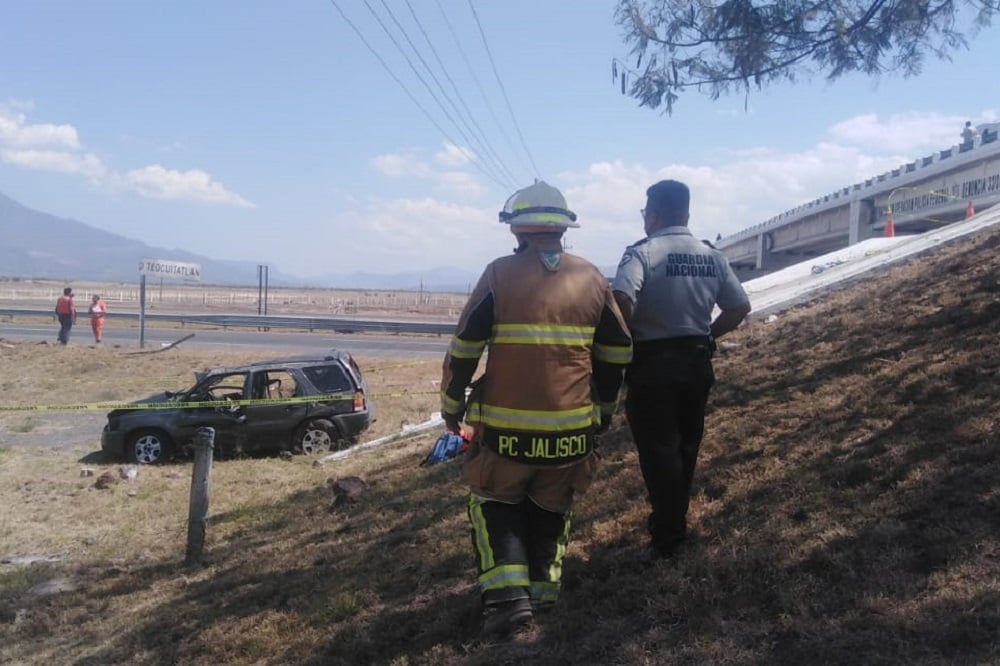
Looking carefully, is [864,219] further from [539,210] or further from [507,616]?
[507,616]

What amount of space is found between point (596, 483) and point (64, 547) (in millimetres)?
4890

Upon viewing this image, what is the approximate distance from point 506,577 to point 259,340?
27.9m

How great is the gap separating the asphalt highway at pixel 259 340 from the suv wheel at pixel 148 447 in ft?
41.8

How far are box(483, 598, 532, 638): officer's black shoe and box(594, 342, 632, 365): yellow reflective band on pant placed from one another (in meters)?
1.09

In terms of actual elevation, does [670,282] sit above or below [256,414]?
above

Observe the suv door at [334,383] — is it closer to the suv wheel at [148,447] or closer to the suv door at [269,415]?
the suv door at [269,415]

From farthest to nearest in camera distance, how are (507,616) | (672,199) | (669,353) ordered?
(672,199), (669,353), (507,616)

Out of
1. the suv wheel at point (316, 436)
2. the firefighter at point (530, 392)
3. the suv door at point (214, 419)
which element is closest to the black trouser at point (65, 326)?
the suv door at point (214, 419)

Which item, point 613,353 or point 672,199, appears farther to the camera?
point 672,199

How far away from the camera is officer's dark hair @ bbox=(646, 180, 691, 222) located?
161 inches

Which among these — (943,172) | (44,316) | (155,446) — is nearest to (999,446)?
(155,446)

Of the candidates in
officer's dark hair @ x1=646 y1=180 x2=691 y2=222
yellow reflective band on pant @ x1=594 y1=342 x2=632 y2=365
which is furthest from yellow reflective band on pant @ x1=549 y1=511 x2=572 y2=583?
officer's dark hair @ x1=646 y1=180 x2=691 y2=222

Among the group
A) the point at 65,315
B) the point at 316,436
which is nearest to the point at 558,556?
the point at 316,436

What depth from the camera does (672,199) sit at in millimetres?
4094
